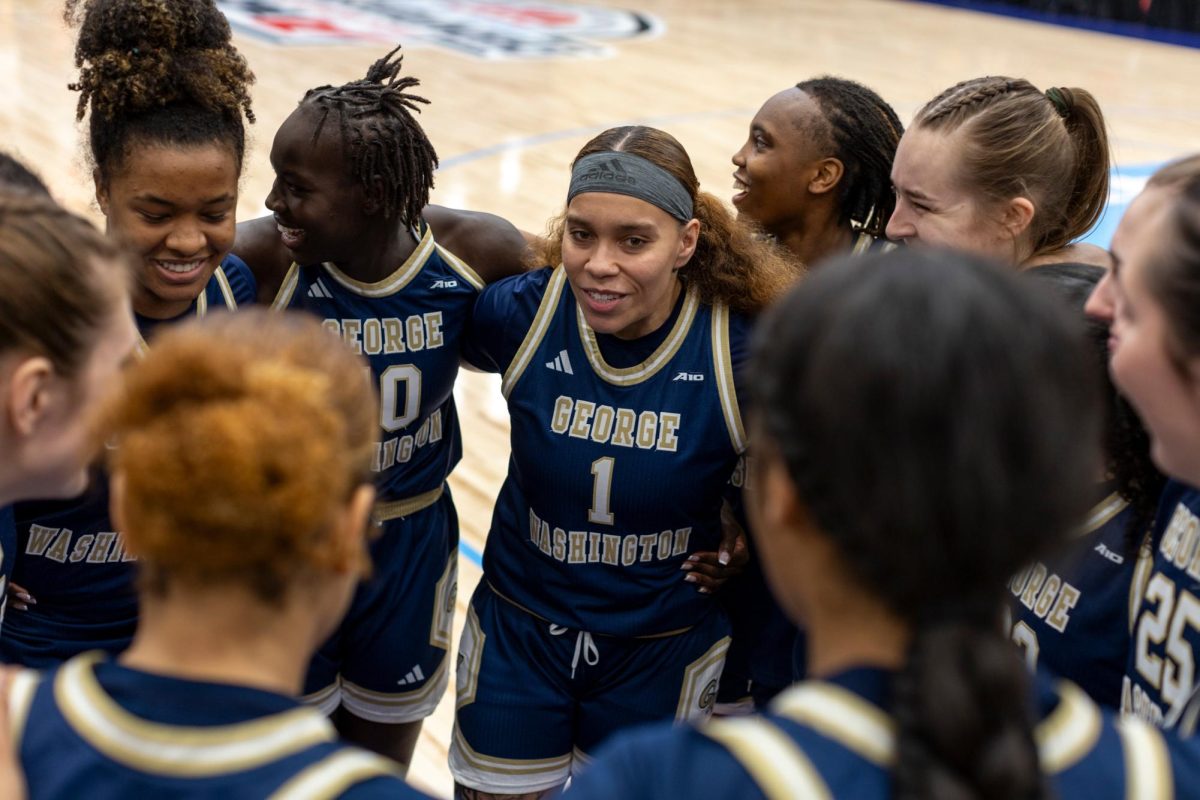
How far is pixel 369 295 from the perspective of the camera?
2.79 m

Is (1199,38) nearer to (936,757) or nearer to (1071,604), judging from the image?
(1071,604)

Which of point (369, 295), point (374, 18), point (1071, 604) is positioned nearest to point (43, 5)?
point (374, 18)

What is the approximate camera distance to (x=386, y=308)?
9.18 ft

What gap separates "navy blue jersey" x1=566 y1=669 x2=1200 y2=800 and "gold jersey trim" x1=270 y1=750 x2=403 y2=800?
209mm

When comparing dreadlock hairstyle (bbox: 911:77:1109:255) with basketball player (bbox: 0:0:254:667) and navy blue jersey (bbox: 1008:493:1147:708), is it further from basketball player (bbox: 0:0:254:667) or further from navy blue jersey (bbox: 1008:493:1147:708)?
basketball player (bbox: 0:0:254:667)

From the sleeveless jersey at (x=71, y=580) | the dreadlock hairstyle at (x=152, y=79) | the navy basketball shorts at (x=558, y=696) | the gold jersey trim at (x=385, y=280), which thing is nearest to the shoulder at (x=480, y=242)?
the gold jersey trim at (x=385, y=280)

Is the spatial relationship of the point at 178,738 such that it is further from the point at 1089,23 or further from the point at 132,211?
the point at 1089,23

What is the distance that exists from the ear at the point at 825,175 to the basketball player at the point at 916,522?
2077 mm

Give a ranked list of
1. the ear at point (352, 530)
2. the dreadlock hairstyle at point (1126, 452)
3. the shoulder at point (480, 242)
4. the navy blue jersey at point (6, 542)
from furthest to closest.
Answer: the shoulder at point (480, 242), the navy blue jersey at point (6, 542), the dreadlock hairstyle at point (1126, 452), the ear at point (352, 530)

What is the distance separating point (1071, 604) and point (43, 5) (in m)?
15.1

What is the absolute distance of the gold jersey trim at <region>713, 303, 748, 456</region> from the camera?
2543mm

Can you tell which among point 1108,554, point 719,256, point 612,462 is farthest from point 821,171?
point 1108,554

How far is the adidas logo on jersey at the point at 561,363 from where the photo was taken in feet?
8.61

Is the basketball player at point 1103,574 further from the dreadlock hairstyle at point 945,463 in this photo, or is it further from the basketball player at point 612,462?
the dreadlock hairstyle at point 945,463
